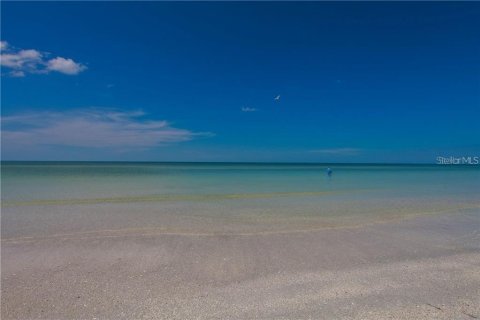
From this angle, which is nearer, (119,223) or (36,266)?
(36,266)

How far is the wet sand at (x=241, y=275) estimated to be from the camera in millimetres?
5145

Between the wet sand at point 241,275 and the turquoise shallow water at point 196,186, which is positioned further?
the turquoise shallow water at point 196,186

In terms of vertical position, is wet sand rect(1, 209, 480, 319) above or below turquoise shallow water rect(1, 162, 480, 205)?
below

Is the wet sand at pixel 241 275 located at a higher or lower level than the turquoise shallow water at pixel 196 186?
lower

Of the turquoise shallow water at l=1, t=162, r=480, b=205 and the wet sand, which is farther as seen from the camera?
the turquoise shallow water at l=1, t=162, r=480, b=205

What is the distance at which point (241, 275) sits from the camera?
259 inches

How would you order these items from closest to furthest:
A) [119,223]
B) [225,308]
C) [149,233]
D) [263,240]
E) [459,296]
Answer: [225,308] → [459,296] → [263,240] → [149,233] → [119,223]

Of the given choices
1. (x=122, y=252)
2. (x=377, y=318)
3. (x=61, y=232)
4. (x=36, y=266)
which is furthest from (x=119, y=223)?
(x=377, y=318)

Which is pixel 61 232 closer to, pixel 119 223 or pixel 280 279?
pixel 119 223

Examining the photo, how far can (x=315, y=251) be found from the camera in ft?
26.8

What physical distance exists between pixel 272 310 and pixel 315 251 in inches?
131

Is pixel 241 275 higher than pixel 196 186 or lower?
lower

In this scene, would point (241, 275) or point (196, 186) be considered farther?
point (196, 186)

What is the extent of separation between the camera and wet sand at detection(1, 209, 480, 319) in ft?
16.9
